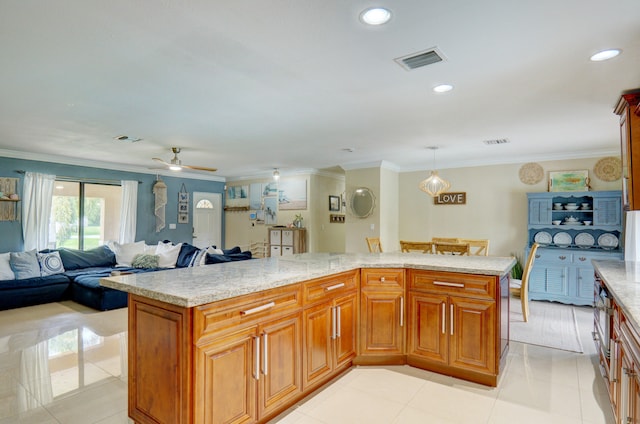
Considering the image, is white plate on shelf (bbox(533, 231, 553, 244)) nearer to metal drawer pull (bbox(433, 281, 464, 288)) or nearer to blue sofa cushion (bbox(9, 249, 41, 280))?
metal drawer pull (bbox(433, 281, 464, 288))

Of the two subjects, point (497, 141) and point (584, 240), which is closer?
point (497, 141)

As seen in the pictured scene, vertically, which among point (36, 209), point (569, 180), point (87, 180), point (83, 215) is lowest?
point (83, 215)

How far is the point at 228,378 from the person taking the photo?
6.33 ft

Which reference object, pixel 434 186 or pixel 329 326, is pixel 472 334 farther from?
pixel 434 186

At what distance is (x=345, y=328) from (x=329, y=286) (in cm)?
47

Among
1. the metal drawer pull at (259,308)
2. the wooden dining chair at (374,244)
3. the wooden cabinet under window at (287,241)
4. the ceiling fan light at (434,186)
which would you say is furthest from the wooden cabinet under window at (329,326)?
the wooden cabinet under window at (287,241)

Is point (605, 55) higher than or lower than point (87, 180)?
higher

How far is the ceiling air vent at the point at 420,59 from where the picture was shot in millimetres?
2343

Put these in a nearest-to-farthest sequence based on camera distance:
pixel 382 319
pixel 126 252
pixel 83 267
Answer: pixel 382 319, pixel 83 267, pixel 126 252

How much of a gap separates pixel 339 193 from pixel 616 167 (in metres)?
5.52

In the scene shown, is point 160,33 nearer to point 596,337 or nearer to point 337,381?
point 337,381

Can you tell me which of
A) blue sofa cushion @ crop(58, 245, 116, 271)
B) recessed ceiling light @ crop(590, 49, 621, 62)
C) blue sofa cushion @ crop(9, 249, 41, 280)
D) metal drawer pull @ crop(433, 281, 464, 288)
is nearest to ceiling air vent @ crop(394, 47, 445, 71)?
recessed ceiling light @ crop(590, 49, 621, 62)

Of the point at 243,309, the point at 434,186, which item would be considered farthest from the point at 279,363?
the point at 434,186

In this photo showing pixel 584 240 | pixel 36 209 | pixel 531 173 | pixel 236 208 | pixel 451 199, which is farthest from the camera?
pixel 236 208
